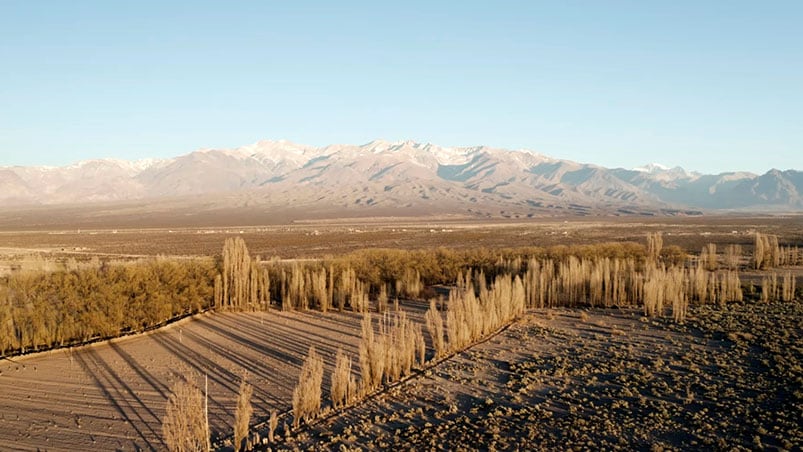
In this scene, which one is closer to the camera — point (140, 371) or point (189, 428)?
point (189, 428)

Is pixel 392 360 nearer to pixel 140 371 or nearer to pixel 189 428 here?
pixel 189 428

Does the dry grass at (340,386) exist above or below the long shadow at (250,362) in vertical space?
above

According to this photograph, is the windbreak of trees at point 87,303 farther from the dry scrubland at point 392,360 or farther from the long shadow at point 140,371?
the long shadow at point 140,371

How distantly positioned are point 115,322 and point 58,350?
1.66 metres

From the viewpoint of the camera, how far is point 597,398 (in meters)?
11.4

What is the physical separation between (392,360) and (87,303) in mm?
9567

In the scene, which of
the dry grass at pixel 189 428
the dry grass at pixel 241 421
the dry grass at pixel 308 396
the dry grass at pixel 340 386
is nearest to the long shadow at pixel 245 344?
the dry grass at pixel 340 386

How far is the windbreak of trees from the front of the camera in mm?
14930

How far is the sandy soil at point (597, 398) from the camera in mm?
9406

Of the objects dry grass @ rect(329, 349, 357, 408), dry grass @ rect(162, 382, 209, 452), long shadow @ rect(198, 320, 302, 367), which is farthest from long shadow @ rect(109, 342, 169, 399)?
dry grass @ rect(329, 349, 357, 408)

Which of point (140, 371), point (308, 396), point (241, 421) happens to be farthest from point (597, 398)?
point (140, 371)

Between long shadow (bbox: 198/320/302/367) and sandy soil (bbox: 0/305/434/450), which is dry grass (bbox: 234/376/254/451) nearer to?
sandy soil (bbox: 0/305/434/450)

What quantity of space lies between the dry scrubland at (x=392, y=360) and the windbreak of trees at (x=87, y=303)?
60 mm

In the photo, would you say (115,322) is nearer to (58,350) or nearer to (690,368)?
(58,350)
